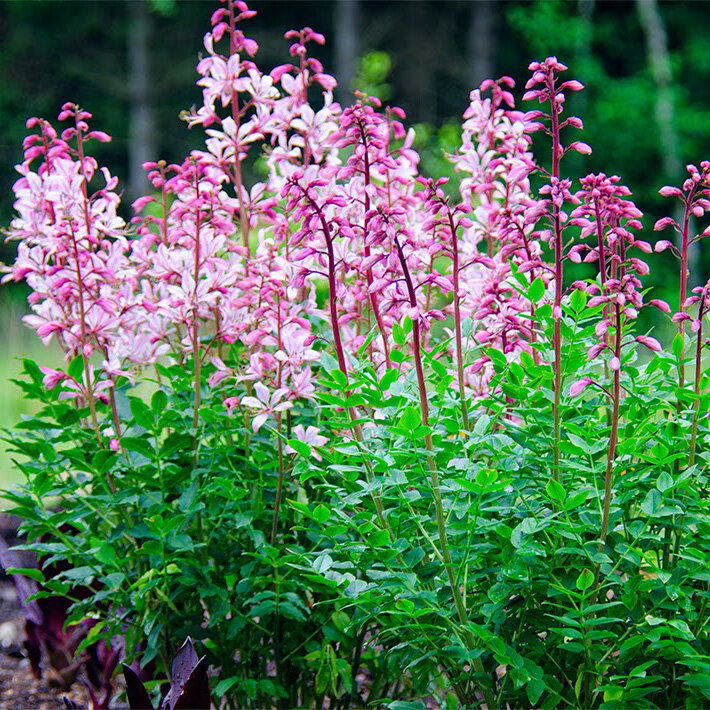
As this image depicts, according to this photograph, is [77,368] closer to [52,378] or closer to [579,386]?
[52,378]

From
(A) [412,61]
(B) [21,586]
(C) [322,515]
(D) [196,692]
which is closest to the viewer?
(C) [322,515]

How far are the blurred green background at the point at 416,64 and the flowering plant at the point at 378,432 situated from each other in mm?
9392

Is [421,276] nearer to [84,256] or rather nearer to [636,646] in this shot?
[84,256]

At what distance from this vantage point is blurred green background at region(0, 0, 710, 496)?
14.4m

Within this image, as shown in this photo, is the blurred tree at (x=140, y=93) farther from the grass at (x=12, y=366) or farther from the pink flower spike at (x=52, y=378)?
the pink flower spike at (x=52, y=378)

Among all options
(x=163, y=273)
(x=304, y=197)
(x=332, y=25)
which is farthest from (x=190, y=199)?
(x=332, y=25)

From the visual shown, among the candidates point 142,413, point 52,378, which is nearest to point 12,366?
point 52,378

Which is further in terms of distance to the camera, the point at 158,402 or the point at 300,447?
the point at 158,402

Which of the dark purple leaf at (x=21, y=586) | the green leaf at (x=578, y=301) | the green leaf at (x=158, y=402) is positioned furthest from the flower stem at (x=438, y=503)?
the dark purple leaf at (x=21, y=586)

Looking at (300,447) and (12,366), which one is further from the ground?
(12,366)

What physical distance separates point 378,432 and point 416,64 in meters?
16.0

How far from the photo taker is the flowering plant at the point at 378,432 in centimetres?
187

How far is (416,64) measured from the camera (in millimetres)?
16984

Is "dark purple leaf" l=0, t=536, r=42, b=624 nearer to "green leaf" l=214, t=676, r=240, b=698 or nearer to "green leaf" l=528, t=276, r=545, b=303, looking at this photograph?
"green leaf" l=214, t=676, r=240, b=698
